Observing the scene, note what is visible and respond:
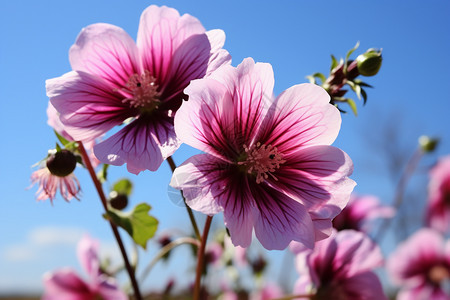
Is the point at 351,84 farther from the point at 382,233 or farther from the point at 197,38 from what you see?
the point at 382,233

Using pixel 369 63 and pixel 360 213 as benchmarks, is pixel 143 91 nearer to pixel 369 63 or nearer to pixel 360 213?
pixel 369 63

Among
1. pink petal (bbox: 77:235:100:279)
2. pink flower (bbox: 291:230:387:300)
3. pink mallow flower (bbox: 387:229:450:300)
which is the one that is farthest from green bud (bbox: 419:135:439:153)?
pink petal (bbox: 77:235:100:279)

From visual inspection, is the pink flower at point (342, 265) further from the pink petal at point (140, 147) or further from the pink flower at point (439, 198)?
the pink flower at point (439, 198)

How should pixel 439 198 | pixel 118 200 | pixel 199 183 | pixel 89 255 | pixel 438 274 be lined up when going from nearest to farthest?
pixel 199 183 < pixel 118 200 < pixel 89 255 < pixel 438 274 < pixel 439 198

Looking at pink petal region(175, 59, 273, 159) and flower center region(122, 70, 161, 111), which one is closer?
pink petal region(175, 59, 273, 159)

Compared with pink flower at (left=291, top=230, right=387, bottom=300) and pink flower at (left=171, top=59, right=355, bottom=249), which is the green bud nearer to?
pink flower at (left=291, top=230, right=387, bottom=300)

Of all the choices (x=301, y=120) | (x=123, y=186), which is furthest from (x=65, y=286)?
(x=301, y=120)
